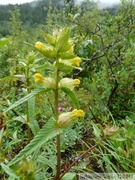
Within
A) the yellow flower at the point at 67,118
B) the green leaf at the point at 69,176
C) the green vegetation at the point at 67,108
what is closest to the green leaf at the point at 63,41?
the green vegetation at the point at 67,108

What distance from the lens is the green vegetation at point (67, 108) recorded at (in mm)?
622

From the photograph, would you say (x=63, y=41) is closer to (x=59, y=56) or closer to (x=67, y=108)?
(x=59, y=56)

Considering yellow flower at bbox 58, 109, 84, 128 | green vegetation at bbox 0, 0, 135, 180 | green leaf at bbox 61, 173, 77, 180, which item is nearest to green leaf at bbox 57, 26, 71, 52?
green vegetation at bbox 0, 0, 135, 180

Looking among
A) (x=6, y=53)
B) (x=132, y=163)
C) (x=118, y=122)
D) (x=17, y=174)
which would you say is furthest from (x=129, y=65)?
(x=6, y=53)

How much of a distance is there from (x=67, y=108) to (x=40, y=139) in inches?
35.0

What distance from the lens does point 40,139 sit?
0.58 m

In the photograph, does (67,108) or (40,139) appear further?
(67,108)

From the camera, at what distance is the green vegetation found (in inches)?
24.5

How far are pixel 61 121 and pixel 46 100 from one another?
0.86 metres

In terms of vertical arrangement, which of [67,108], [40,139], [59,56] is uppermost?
[59,56]

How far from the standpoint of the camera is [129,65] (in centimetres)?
176

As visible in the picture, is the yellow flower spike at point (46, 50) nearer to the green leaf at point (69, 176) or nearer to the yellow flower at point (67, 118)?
the yellow flower at point (67, 118)

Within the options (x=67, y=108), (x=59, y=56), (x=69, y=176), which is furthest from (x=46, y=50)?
(x=67, y=108)

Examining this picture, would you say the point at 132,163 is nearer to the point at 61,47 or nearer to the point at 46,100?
the point at 46,100
